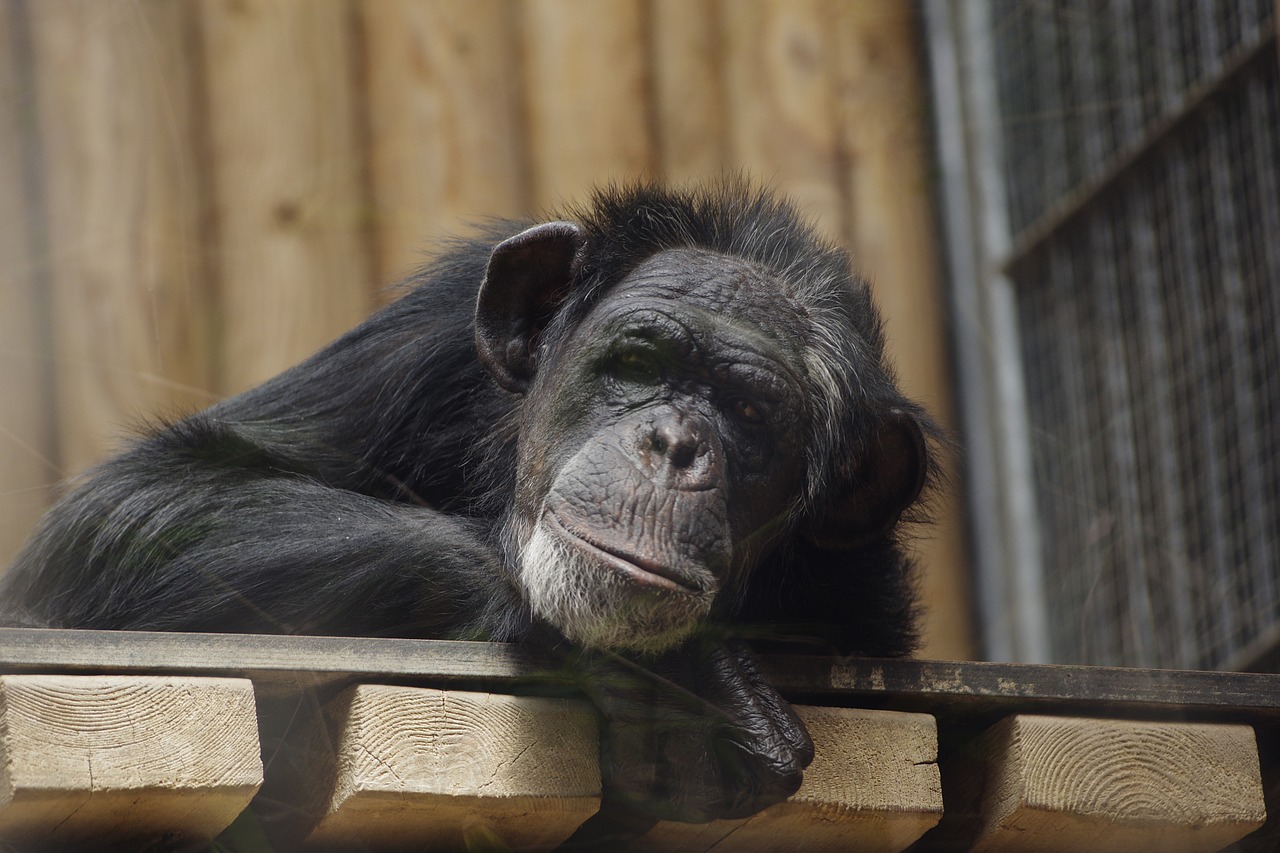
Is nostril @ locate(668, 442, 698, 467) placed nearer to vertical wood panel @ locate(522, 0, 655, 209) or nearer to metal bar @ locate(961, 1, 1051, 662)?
vertical wood panel @ locate(522, 0, 655, 209)

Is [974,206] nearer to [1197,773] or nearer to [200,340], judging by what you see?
[200,340]

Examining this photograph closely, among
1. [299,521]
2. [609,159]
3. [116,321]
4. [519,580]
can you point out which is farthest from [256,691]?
[609,159]

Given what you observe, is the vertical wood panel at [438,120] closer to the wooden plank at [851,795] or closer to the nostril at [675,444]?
the nostril at [675,444]

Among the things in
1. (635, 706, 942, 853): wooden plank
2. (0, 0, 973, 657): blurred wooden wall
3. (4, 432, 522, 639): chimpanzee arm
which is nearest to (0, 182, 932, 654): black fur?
(4, 432, 522, 639): chimpanzee arm

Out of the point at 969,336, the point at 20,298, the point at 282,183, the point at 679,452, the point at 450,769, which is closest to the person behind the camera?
the point at 450,769

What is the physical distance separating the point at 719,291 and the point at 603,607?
2.48ft

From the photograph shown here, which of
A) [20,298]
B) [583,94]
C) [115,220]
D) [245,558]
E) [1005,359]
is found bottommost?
[1005,359]

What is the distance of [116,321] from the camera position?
14.4ft

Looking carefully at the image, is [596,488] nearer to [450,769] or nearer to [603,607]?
[603,607]

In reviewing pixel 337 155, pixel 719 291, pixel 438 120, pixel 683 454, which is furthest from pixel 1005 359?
pixel 683 454

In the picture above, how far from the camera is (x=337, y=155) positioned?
473 centimetres

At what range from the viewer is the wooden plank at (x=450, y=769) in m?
1.96

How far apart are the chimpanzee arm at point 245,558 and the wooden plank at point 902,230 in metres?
2.61

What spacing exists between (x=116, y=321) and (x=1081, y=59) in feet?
10.2
